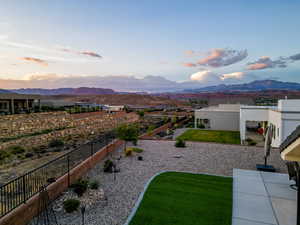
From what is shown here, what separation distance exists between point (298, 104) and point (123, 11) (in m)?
16.5

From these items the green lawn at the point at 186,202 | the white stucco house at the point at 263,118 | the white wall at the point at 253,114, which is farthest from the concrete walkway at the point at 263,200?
the white wall at the point at 253,114

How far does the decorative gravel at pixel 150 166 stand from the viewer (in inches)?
212

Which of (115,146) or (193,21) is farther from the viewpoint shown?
(193,21)

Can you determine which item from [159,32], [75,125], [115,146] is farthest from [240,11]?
[75,125]

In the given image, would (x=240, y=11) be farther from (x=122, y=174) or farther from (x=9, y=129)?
(x=9, y=129)

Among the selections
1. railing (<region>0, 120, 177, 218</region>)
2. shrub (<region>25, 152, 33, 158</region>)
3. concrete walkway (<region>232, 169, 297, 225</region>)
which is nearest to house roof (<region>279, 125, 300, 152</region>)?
concrete walkway (<region>232, 169, 297, 225</region>)

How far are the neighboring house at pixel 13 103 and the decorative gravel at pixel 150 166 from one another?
98.0ft

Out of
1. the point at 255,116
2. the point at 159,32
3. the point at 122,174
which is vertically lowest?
the point at 122,174

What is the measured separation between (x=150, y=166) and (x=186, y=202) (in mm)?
4024

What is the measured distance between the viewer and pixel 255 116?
16.8m

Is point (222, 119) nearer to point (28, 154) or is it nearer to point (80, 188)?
point (80, 188)

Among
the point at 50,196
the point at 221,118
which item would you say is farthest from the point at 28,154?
the point at 221,118

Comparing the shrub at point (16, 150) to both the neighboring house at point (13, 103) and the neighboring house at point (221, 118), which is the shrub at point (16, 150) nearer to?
the neighboring house at point (221, 118)

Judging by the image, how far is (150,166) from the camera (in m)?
9.66
